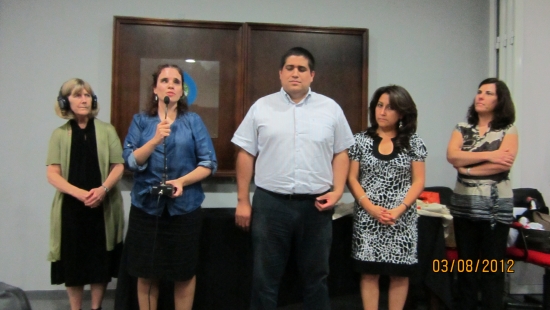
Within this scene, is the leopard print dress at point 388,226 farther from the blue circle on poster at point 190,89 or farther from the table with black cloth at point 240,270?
the blue circle on poster at point 190,89

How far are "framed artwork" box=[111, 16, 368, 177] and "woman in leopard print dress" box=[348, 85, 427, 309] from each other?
821 mm

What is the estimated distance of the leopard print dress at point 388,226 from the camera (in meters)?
1.99

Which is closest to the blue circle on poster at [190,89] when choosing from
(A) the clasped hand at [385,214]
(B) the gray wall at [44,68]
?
(B) the gray wall at [44,68]

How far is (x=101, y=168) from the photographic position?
2.13 m

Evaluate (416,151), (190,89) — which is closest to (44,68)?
(190,89)

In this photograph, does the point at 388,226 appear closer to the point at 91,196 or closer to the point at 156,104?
the point at 156,104

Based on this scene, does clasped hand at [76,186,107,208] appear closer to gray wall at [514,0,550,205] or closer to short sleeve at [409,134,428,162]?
short sleeve at [409,134,428,162]

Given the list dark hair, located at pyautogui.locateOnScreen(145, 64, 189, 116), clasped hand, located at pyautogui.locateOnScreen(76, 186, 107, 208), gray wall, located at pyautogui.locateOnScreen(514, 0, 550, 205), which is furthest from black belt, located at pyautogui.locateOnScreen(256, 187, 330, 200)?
gray wall, located at pyautogui.locateOnScreen(514, 0, 550, 205)

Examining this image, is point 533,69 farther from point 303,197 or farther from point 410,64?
point 303,197

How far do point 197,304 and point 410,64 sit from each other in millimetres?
2289

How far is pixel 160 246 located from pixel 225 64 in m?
1.41

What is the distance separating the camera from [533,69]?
281cm

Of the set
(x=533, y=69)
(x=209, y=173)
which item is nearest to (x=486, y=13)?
(x=533, y=69)

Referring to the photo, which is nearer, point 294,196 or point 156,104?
point 294,196
